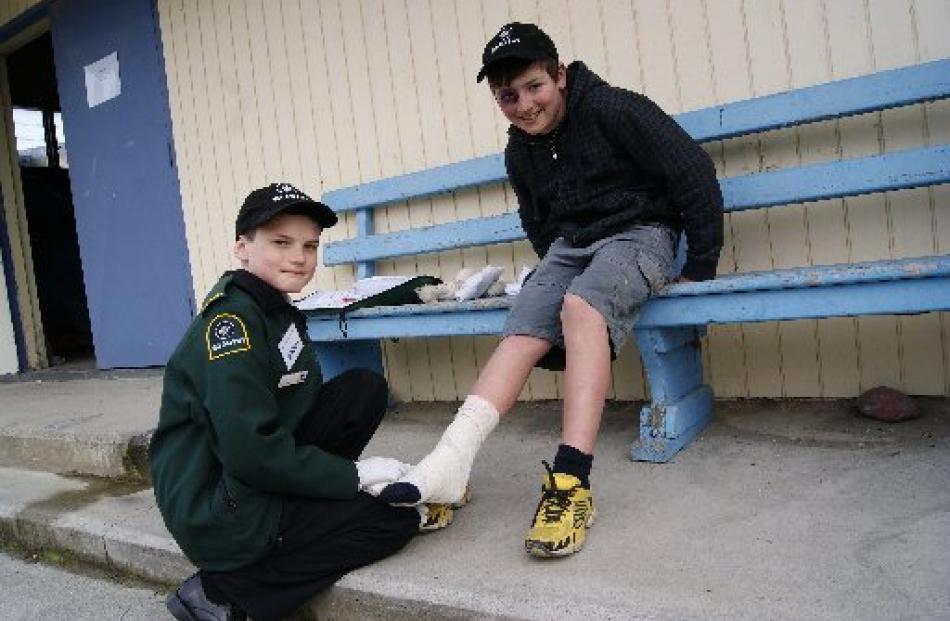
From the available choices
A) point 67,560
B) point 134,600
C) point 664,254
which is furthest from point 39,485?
point 664,254

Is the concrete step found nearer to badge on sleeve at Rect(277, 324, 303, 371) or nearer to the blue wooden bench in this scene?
the blue wooden bench

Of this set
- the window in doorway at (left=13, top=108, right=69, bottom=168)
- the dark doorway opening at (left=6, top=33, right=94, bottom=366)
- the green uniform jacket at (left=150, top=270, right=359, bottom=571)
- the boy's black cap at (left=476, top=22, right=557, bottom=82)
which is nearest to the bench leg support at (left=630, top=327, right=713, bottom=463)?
the boy's black cap at (left=476, top=22, right=557, bottom=82)

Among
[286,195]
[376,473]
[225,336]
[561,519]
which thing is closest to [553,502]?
[561,519]

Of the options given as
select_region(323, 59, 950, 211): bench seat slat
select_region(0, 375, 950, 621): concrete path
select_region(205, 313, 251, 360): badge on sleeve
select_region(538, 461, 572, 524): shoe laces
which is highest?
select_region(323, 59, 950, 211): bench seat slat

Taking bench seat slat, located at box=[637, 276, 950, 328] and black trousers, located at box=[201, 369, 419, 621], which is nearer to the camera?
black trousers, located at box=[201, 369, 419, 621]

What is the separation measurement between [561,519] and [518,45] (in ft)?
4.07

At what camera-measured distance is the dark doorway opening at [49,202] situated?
24.3 ft

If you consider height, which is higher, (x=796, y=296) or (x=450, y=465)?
(x=796, y=296)

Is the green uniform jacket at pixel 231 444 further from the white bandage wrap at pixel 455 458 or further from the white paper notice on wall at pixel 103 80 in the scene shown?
the white paper notice on wall at pixel 103 80

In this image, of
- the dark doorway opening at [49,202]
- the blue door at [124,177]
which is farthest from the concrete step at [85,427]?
the dark doorway opening at [49,202]

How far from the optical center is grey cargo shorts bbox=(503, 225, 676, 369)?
1.96 m

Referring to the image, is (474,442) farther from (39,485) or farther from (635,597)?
(39,485)

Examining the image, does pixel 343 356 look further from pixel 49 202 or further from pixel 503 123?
pixel 49 202

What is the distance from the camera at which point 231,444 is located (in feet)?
4.89
